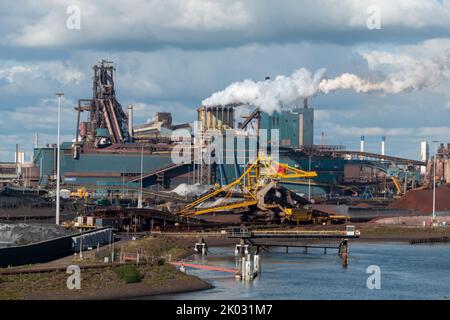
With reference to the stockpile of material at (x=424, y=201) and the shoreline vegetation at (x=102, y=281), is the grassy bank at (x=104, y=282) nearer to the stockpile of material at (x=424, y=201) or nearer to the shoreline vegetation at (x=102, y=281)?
the shoreline vegetation at (x=102, y=281)

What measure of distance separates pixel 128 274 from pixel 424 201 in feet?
355

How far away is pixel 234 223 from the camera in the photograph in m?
126

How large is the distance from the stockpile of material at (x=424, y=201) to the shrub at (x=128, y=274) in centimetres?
10317

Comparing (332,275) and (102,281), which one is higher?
(102,281)

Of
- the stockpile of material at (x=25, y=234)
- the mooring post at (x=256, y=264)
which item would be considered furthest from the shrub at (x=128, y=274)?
the mooring post at (x=256, y=264)

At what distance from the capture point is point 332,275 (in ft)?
247

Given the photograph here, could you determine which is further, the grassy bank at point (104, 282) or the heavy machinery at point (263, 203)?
the heavy machinery at point (263, 203)

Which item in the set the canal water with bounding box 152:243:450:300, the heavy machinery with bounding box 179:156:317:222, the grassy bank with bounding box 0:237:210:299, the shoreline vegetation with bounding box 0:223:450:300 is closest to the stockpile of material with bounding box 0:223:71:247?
the shoreline vegetation with bounding box 0:223:450:300

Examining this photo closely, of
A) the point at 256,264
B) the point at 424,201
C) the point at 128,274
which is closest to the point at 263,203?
the point at 424,201

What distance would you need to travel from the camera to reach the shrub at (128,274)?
208 feet

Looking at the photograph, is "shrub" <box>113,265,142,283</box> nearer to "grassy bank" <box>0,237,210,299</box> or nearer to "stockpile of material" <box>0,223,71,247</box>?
"grassy bank" <box>0,237,210,299</box>

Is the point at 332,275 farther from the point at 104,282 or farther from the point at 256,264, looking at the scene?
the point at 104,282

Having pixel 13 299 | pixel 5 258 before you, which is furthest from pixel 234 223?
pixel 13 299
